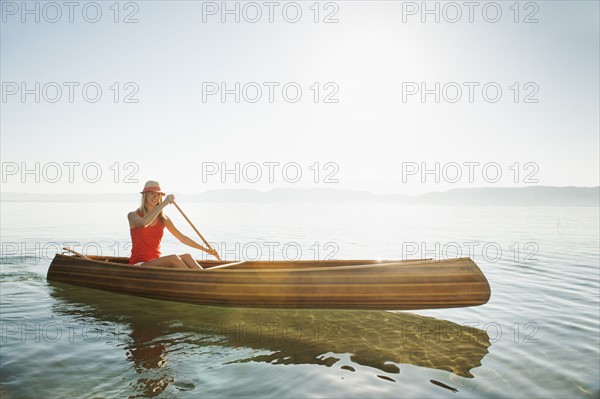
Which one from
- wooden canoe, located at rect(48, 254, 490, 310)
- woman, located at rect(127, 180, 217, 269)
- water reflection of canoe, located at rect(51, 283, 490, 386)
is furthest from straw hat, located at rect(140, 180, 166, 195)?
water reflection of canoe, located at rect(51, 283, 490, 386)

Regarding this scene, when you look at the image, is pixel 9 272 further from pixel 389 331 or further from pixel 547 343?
pixel 547 343

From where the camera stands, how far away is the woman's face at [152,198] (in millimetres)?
7754

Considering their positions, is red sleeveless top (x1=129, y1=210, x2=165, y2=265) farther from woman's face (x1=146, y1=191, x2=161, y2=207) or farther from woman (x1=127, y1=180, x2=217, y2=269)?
woman's face (x1=146, y1=191, x2=161, y2=207)

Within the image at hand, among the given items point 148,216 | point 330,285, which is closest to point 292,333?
point 330,285

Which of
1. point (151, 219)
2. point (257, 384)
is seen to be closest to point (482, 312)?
point (257, 384)

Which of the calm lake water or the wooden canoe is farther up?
the wooden canoe

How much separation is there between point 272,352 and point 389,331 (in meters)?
1.93

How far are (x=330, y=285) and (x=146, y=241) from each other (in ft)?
11.9

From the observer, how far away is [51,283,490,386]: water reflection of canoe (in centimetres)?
529

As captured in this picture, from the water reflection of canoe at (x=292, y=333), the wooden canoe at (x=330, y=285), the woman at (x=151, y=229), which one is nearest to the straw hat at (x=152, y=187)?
the woman at (x=151, y=229)

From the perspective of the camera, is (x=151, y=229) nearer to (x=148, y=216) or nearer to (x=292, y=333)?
(x=148, y=216)

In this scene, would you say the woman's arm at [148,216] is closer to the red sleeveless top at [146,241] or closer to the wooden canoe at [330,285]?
the red sleeveless top at [146,241]

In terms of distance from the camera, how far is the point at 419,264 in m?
6.57

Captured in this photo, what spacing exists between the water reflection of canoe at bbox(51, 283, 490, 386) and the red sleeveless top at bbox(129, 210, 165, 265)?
2.83ft
